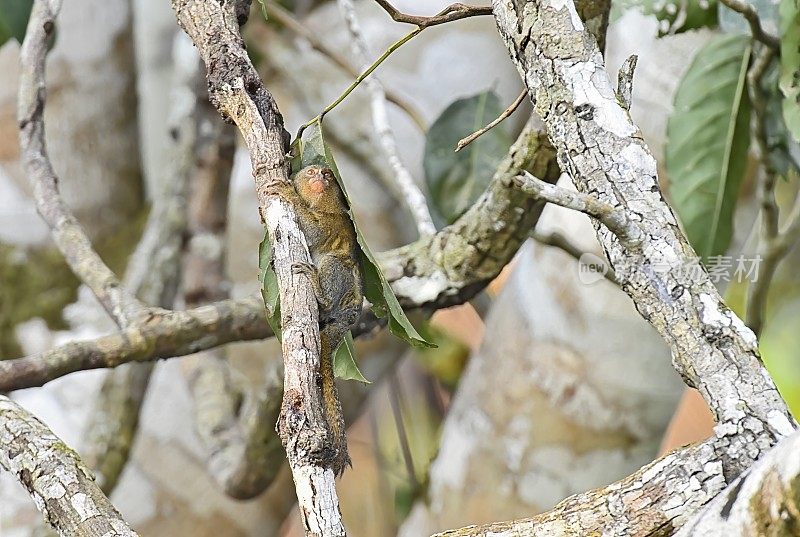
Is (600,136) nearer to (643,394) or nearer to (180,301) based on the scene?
(643,394)

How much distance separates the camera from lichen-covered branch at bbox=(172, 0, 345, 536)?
0.30 m

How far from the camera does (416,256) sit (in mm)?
635

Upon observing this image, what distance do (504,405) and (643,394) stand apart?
0.16m

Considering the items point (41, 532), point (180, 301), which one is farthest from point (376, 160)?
point (41, 532)

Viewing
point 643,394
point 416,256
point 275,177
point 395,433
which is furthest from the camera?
point 395,433

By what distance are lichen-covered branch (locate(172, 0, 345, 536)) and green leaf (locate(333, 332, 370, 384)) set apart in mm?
55

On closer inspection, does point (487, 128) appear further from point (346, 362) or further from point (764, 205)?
point (764, 205)

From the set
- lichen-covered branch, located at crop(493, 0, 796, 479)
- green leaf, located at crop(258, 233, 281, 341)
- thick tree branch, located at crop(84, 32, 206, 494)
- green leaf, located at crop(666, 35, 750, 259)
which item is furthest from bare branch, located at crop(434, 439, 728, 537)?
thick tree branch, located at crop(84, 32, 206, 494)

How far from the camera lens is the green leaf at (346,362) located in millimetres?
387

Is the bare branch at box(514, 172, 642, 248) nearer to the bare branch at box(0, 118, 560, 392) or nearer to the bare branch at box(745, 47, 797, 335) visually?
the bare branch at box(0, 118, 560, 392)

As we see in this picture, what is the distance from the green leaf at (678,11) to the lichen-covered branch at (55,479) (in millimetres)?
568

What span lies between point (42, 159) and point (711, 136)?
0.56 meters

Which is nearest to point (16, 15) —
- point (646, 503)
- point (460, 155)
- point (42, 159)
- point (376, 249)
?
point (42, 159)

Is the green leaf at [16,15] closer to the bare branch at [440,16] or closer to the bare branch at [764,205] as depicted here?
the bare branch at [440,16]
